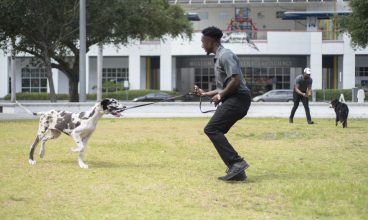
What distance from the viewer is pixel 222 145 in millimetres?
9227

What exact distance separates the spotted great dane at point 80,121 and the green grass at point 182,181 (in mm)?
443

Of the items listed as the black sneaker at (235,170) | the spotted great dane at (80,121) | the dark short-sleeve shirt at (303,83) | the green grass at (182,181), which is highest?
the dark short-sleeve shirt at (303,83)

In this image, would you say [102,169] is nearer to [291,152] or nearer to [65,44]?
[291,152]

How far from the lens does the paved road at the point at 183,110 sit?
26344mm

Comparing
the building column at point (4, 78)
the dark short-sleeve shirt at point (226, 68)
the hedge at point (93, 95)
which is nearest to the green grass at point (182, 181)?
the dark short-sleeve shirt at point (226, 68)

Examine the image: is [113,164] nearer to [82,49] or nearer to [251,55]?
[82,49]

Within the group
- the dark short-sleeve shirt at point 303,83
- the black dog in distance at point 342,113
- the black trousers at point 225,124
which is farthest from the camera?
the dark short-sleeve shirt at point 303,83

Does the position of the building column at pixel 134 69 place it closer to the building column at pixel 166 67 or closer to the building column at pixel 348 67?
the building column at pixel 166 67

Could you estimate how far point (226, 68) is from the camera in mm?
9102

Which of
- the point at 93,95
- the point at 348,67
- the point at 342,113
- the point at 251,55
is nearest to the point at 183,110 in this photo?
the point at 342,113

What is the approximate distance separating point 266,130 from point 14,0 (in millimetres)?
13853

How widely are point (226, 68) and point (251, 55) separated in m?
51.1

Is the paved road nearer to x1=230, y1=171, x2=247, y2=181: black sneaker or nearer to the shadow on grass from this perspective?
the shadow on grass

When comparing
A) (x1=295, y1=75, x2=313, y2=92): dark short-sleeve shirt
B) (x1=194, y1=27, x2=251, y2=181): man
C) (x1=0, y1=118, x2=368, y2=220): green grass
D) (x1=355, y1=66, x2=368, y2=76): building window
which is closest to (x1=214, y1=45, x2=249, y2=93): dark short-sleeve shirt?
(x1=194, y1=27, x2=251, y2=181): man
